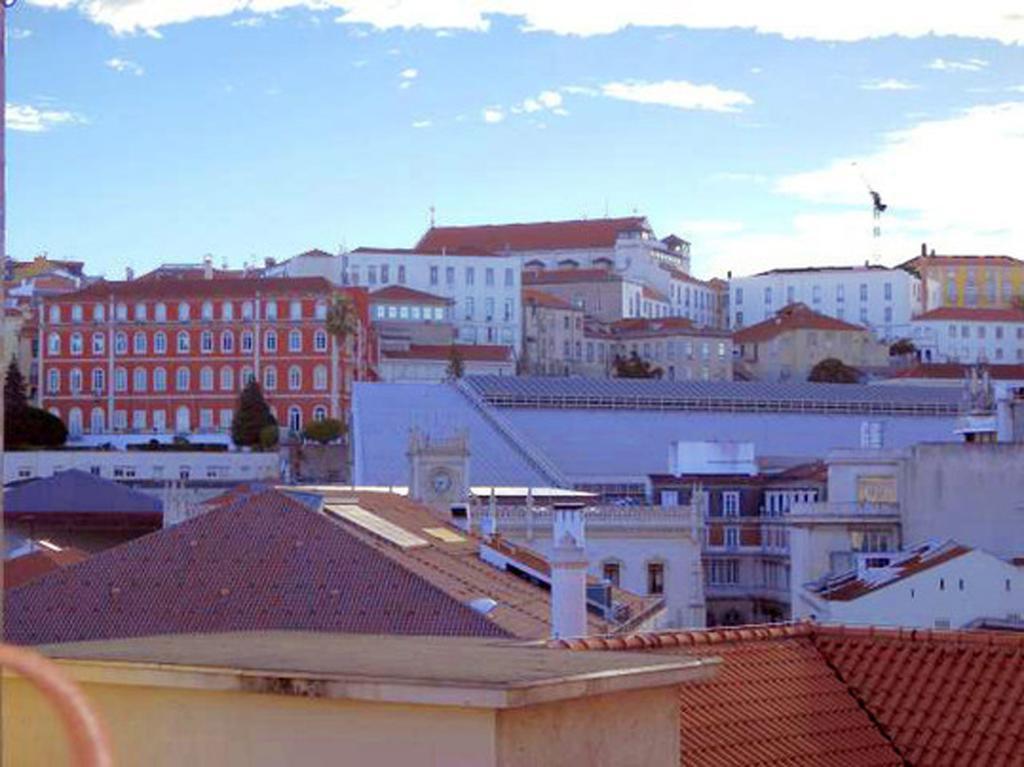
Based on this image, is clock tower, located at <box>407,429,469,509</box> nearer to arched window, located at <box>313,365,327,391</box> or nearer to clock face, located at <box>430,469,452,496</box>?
clock face, located at <box>430,469,452,496</box>

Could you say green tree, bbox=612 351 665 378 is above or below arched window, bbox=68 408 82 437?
above

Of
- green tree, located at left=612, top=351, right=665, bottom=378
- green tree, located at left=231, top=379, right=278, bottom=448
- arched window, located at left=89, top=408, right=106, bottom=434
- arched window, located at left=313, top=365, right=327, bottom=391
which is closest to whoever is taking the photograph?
green tree, located at left=231, top=379, right=278, bottom=448

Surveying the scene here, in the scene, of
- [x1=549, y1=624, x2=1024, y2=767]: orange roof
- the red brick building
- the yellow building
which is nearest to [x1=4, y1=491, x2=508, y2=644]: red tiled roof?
[x1=549, y1=624, x2=1024, y2=767]: orange roof

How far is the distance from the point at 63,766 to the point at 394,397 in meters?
77.7

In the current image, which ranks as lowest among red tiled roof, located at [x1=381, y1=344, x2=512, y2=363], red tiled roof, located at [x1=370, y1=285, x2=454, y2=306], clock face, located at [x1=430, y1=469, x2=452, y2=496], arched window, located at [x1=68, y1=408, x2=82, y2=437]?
clock face, located at [x1=430, y1=469, x2=452, y2=496]

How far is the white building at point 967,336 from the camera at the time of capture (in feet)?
498

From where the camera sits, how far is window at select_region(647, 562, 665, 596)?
54.2 meters

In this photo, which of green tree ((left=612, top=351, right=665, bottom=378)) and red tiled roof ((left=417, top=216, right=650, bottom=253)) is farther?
red tiled roof ((left=417, top=216, right=650, bottom=253))

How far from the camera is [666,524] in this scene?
55094 millimetres

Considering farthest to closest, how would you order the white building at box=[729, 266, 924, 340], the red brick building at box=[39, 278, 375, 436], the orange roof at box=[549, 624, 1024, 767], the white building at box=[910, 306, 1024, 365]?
the white building at box=[729, 266, 924, 340]
the white building at box=[910, 306, 1024, 365]
the red brick building at box=[39, 278, 375, 436]
the orange roof at box=[549, 624, 1024, 767]

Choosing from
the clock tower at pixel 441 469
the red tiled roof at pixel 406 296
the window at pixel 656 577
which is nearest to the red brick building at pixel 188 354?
the red tiled roof at pixel 406 296

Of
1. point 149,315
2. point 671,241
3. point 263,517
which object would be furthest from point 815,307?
point 263,517

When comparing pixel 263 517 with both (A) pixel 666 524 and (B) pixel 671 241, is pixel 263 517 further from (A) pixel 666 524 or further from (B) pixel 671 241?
(B) pixel 671 241

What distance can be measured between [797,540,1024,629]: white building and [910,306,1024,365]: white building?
111697 mm
